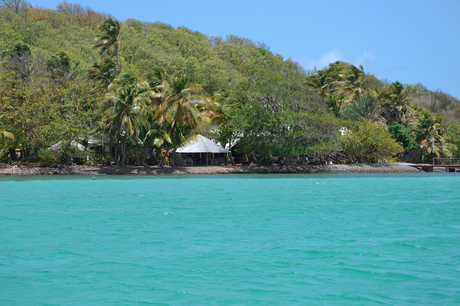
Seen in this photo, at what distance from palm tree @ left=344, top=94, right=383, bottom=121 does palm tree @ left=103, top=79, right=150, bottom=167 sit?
20.8 meters

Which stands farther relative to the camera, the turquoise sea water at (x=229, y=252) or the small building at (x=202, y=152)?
the small building at (x=202, y=152)

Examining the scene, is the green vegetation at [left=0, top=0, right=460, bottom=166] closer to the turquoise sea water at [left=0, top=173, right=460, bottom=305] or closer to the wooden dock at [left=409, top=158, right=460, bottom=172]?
the wooden dock at [left=409, top=158, right=460, bottom=172]

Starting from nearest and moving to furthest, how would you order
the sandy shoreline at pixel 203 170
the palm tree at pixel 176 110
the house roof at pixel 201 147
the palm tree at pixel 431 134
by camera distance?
the sandy shoreline at pixel 203 170
the palm tree at pixel 176 110
the house roof at pixel 201 147
the palm tree at pixel 431 134

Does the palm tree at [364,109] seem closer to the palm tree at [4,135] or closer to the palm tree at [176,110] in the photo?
the palm tree at [176,110]

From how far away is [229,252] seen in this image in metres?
9.27

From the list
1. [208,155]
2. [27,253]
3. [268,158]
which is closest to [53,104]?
[208,155]

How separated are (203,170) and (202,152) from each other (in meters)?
2.71

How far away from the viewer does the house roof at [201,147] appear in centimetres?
3659

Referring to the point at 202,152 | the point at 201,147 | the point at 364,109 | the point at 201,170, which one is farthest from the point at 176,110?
the point at 364,109

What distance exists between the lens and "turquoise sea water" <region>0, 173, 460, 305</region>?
671cm

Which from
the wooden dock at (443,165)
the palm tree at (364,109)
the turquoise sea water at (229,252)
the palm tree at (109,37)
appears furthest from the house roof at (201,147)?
the wooden dock at (443,165)

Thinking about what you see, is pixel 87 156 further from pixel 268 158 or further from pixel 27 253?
pixel 27 253

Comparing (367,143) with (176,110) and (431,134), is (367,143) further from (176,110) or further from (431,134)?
(176,110)

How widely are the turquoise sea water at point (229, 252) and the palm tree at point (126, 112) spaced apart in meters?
14.4
